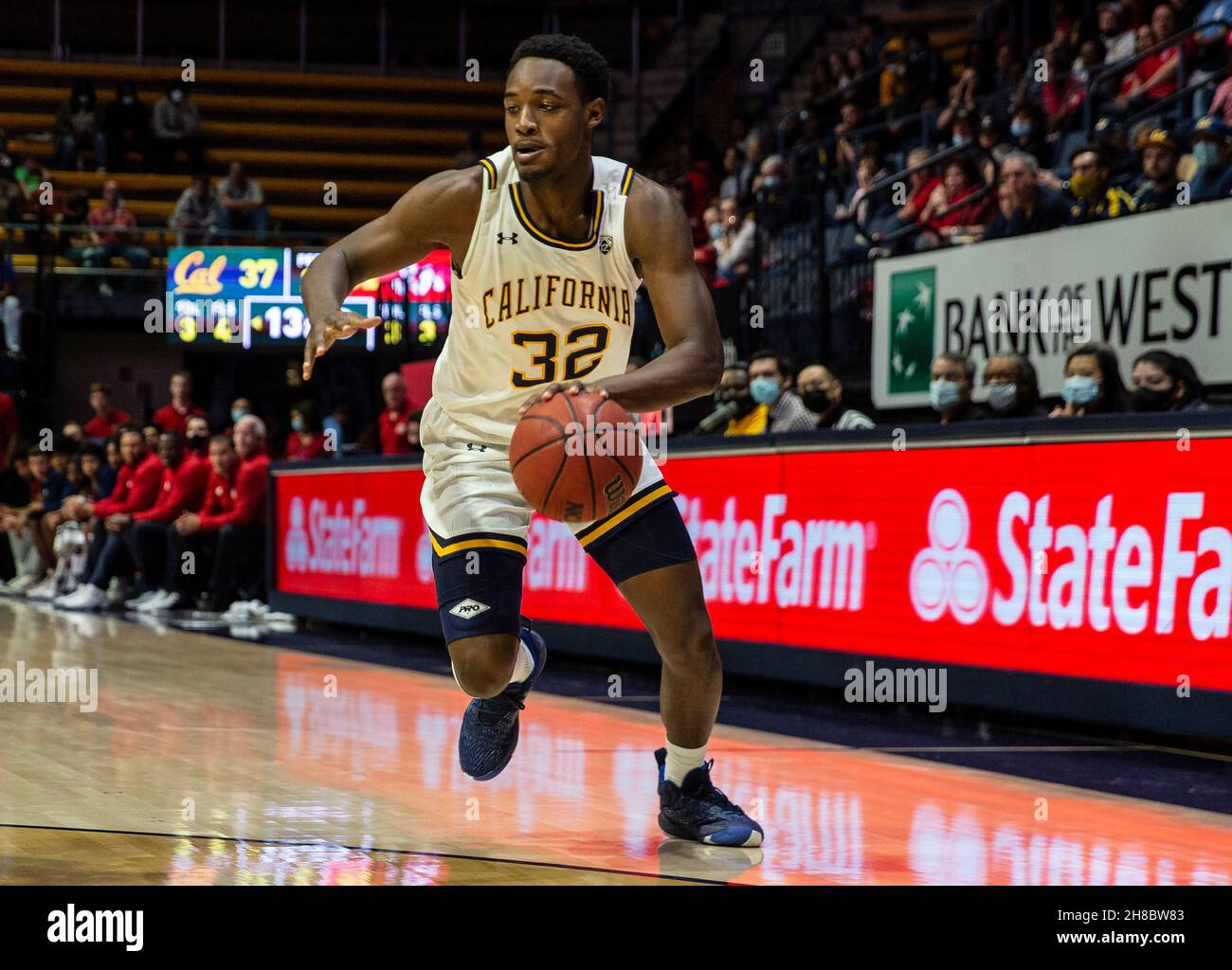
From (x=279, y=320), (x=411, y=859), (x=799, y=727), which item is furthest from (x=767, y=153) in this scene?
(x=411, y=859)

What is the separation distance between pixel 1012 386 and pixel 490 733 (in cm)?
421

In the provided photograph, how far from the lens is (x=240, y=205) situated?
21.8 m

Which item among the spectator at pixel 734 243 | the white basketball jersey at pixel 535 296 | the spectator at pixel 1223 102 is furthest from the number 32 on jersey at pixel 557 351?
the spectator at pixel 734 243

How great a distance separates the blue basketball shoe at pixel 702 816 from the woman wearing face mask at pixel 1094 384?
3671mm

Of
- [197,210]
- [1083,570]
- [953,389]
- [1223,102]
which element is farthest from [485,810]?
[197,210]

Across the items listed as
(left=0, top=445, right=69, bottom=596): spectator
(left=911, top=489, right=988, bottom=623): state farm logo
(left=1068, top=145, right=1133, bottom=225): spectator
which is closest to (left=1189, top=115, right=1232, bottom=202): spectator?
(left=1068, top=145, right=1133, bottom=225): spectator

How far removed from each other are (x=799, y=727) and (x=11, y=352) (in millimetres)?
13710

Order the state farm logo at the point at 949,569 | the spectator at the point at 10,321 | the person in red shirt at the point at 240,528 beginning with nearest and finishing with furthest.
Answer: the state farm logo at the point at 949,569, the person in red shirt at the point at 240,528, the spectator at the point at 10,321

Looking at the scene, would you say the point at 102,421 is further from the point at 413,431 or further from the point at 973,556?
the point at 973,556

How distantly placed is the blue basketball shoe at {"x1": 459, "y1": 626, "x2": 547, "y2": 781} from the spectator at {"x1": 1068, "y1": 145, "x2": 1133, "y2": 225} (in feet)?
20.9

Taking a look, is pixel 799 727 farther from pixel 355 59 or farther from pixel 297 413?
pixel 355 59

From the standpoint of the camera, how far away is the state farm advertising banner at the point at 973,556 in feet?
21.6

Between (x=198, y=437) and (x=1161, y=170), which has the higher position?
(x=1161, y=170)

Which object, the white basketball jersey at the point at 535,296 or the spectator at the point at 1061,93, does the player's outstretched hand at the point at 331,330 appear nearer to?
the white basketball jersey at the point at 535,296
